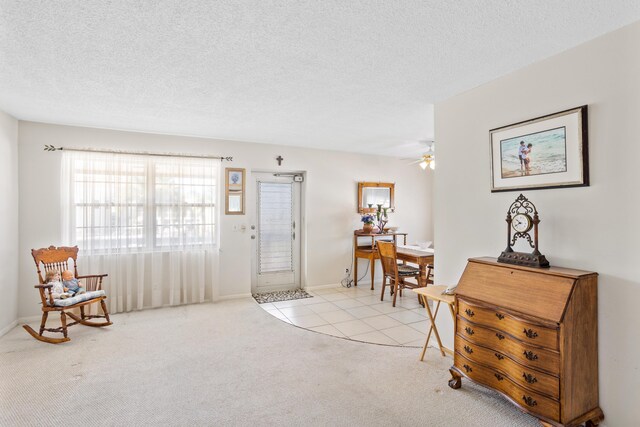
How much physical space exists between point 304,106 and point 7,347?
3715mm

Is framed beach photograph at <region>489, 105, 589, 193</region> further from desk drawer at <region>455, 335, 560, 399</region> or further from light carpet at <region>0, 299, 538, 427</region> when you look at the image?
light carpet at <region>0, 299, 538, 427</region>

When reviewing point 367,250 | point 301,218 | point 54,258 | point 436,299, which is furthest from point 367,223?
point 54,258

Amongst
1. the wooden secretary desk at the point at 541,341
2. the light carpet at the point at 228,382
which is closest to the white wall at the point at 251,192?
the light carpet at the point at 228,382

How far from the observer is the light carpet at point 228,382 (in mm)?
2168

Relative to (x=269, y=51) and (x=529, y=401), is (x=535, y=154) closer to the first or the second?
(x=529, y=401)

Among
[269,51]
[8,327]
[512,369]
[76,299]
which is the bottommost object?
[8,327]

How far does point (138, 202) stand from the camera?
4336 mm

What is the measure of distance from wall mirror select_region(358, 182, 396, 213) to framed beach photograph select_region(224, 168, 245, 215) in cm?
207

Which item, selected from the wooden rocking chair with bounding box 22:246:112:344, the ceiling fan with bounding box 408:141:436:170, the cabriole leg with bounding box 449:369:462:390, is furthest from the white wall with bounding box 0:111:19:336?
the ceiling fan with bounding box 408:141:436:170

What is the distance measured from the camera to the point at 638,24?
1849 mm

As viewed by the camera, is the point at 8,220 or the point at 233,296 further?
the point at 233,296

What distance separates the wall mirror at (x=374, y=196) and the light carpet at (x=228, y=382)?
2.81 metres

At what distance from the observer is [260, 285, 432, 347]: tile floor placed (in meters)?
3.57

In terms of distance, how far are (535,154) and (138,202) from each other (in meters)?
4.40
